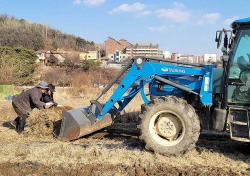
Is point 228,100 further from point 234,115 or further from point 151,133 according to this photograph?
point 151,133

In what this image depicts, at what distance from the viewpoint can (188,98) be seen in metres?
6.95

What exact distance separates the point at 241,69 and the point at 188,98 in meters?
1.37

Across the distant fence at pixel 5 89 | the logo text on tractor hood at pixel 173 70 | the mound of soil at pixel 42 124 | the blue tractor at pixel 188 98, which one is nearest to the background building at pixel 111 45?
the distant fence at pixel 5 89

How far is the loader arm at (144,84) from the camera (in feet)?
21.3

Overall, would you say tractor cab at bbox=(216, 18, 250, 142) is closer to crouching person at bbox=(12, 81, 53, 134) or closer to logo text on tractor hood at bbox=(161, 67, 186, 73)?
logo text on tractor hood at bbox=(161, 67, 186, 73)

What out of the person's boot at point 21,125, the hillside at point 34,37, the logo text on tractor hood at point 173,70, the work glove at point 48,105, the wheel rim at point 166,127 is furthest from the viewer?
the hillside at point 34,37

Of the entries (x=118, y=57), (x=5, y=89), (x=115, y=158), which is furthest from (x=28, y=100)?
(x=5, y=89)

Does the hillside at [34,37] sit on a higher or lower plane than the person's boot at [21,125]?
higher

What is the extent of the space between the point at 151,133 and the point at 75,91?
17.1 m

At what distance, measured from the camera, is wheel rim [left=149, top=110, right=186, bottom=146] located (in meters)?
6.39

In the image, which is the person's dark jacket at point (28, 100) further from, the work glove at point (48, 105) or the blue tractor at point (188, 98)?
the blue tractor at point (188, 98)

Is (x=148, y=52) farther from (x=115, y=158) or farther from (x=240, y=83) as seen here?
(x=115, y=158)

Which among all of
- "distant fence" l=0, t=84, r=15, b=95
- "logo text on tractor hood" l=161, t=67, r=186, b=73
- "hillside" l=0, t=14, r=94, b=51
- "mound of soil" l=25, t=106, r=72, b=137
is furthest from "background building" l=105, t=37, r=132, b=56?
"logo text on tractor hood" l=161, t=67, r=186, b=73

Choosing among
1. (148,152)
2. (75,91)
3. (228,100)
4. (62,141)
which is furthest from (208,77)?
(75,91)
